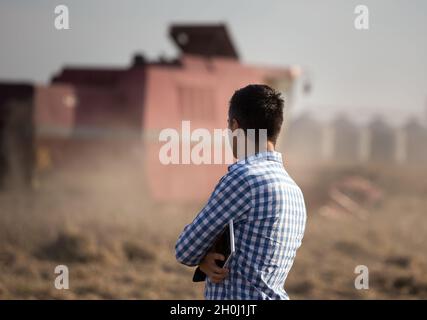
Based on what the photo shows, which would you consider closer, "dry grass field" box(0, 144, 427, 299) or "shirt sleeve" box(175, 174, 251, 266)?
"shirt sleeve" box(175, 174, 251, 266)

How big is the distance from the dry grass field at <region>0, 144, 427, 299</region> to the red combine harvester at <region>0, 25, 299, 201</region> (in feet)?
1.58

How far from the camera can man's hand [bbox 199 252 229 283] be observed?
2.10 m

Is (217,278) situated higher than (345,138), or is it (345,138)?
(217,278)

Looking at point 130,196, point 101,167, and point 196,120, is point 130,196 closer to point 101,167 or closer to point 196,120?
point 101,167

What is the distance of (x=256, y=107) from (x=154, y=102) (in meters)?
8.55

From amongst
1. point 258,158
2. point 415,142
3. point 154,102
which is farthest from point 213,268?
point 415,142

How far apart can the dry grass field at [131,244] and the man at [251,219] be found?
3.55 metres

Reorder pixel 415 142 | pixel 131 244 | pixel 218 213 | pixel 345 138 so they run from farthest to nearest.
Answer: pixel 415 142 < pixel 345 138 < pixel 131 244 < pixel 218 213

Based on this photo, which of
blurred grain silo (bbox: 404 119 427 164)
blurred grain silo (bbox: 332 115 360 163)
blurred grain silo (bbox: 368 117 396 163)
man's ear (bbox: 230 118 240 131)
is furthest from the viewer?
blurred grain silo (bbox: 368 117 396 163)

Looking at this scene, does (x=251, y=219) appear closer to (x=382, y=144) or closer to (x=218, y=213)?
(x=218, y=213)

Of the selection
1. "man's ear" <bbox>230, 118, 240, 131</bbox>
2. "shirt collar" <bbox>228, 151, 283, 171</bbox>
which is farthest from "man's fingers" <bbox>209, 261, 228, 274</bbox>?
"man's ear" <bbox>230, 118, 240, 131</bbox>

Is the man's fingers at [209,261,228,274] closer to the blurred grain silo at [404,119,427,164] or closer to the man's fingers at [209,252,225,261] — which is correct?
the man's fingers at [209,252,225,261]

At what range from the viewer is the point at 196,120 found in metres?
11.2

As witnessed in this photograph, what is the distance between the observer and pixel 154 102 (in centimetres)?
1053
